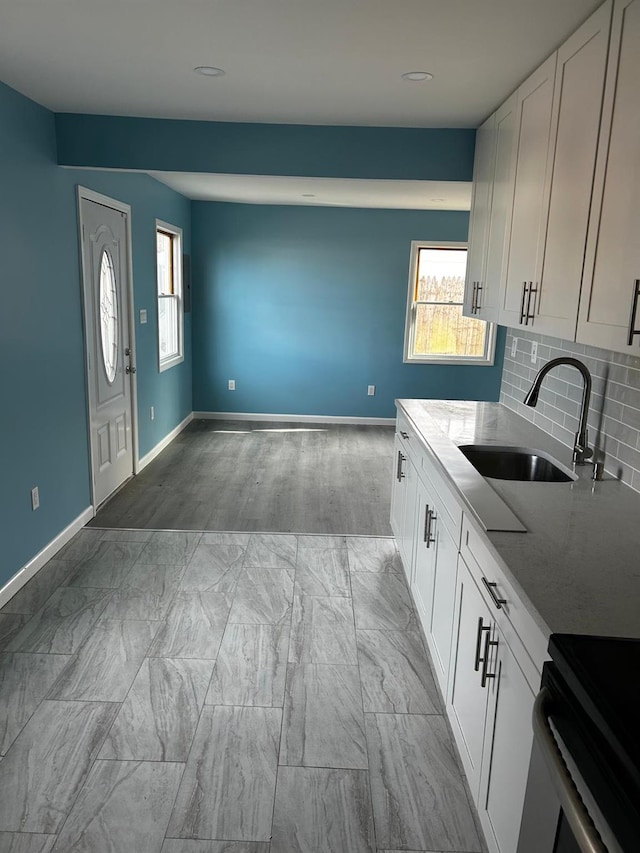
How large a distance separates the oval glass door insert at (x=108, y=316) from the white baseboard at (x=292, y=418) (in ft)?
9.15

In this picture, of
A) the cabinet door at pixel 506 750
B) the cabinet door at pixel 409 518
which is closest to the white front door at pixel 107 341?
the cabinet door at pixel 409 518

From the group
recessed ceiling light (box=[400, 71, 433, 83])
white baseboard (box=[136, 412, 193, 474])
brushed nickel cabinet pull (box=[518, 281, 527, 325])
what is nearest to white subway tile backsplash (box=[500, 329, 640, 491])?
brushed nickel cabinet pull (box=[518, 281, 527, 325])

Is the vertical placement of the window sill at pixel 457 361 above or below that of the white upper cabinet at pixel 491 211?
below

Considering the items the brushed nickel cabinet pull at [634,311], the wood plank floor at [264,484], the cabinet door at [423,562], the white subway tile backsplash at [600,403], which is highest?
the brushed nickel cabinet pull at [634,311]

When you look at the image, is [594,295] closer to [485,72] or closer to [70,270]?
[485,72]

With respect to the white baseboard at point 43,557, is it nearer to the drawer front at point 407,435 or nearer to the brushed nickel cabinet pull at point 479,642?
the drawer front at point 407,435

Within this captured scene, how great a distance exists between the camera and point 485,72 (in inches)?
102

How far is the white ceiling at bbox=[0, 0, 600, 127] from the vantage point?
2.06 metres

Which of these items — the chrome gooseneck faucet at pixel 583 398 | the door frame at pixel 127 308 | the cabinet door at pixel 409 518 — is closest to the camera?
the chrome gooseneck faucet at pixel 583 398

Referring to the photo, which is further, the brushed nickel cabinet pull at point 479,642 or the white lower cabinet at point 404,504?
the white lower cabinet at point 404,504

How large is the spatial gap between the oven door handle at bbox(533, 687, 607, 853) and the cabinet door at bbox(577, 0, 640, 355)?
0.96 m

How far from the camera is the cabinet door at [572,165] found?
1.94m

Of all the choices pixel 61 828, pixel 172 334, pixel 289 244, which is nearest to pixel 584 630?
pixel 61 828

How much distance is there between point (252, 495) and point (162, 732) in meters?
2.68
